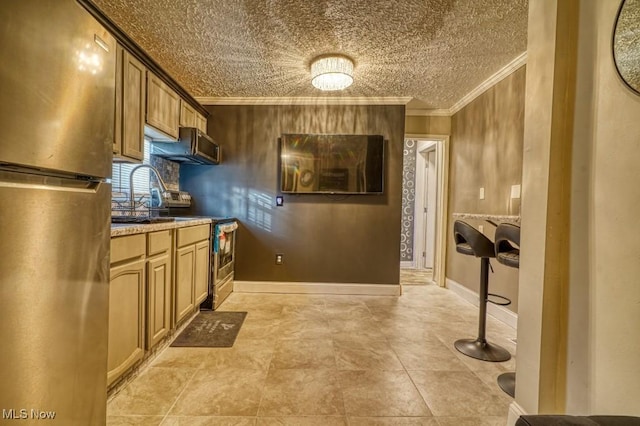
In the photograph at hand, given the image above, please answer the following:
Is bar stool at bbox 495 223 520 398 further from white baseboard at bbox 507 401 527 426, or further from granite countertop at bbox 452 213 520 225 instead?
granite countertop at bbox 452 213 520 225

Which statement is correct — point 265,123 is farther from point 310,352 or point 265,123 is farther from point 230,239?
point 310,352

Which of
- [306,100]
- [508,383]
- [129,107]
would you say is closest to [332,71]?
[306,100]

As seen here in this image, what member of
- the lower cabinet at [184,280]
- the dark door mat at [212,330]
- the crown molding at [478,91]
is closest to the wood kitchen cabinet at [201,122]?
the lower cabinet at [184,280]

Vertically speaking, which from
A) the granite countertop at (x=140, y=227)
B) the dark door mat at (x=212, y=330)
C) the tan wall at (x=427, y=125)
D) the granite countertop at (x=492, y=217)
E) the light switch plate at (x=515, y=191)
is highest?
the tan wall at (x=427, y=125)

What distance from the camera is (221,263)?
115 inches

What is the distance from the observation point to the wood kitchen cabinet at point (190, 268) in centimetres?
210

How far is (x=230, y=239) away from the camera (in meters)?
3.22

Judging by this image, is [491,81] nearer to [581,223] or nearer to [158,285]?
[581,223]

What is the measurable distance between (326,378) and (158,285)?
127cm

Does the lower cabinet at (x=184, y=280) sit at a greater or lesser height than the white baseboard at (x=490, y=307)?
greater

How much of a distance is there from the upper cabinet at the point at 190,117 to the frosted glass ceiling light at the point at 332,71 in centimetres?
138

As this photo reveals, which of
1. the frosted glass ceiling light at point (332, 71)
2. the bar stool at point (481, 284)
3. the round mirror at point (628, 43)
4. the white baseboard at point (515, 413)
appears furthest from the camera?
the frosted glass ceiling light at point (332, 71)

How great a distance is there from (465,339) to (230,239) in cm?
259

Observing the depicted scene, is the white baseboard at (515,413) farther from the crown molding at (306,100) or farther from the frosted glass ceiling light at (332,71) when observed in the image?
the crown molding at (306,100)
